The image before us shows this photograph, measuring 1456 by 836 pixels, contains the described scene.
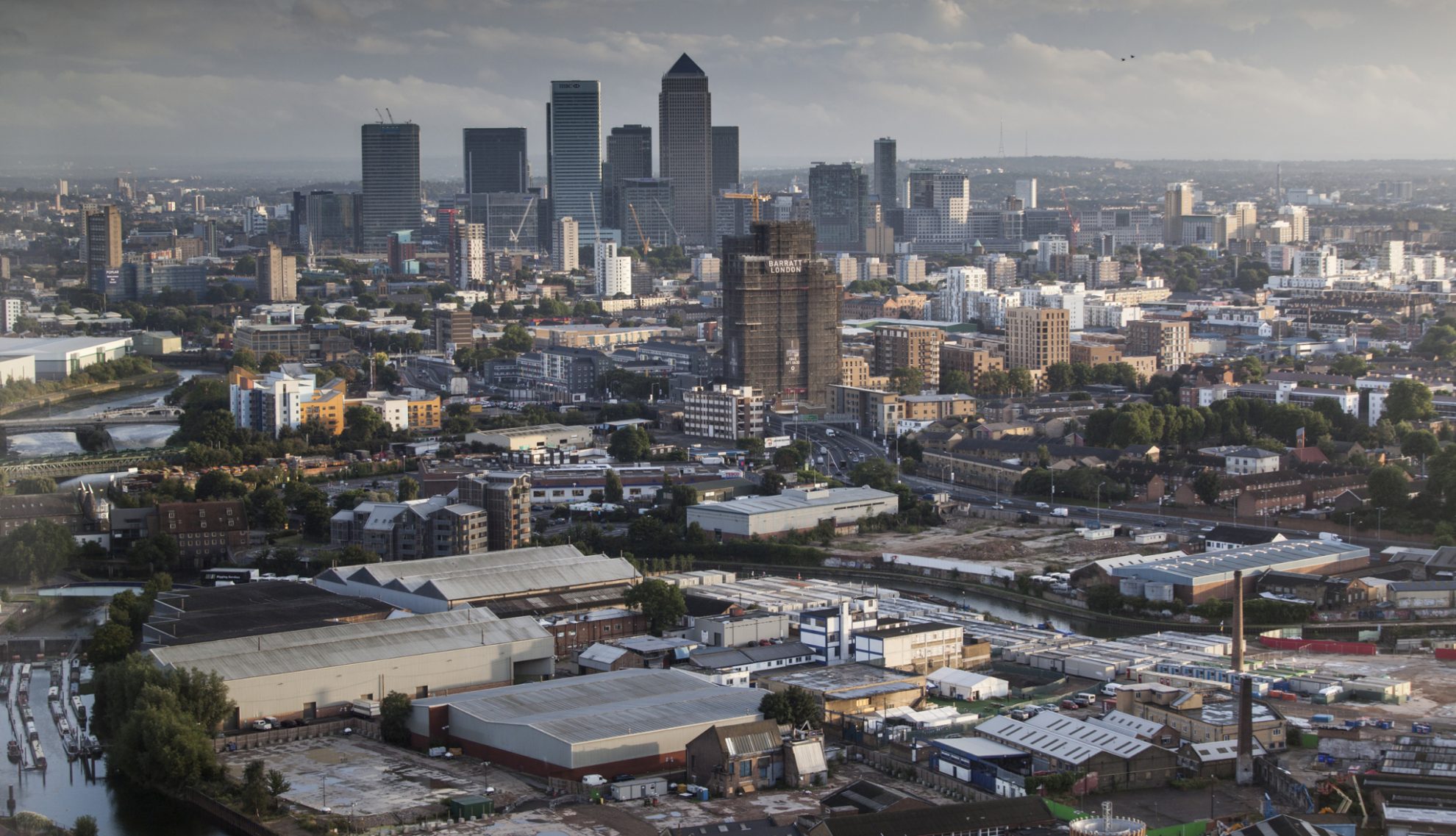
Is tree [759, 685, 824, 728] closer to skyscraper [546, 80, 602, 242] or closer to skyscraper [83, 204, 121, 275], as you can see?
skyscraper [83, 204, 121, 275]

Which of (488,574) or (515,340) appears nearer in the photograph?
(488,574)

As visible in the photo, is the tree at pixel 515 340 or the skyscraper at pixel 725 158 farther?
the skyscraper at pixel 725 158

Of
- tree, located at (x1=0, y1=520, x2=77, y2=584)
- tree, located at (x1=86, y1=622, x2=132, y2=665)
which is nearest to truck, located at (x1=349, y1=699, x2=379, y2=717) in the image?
tree, located at (x1=86, y1=622, x2=132, y2=665)

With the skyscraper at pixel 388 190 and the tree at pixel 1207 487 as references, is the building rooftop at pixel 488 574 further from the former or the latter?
the skyscraper at pixel 388 190

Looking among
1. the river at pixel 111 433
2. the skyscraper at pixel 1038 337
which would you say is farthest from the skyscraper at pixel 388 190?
the skyscraper at pixel 1038 337

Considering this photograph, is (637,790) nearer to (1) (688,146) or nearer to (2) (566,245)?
(2) (566,245)

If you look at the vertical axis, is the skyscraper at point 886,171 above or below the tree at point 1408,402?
above

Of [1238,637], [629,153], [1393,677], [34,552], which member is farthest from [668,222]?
[1393,677]
